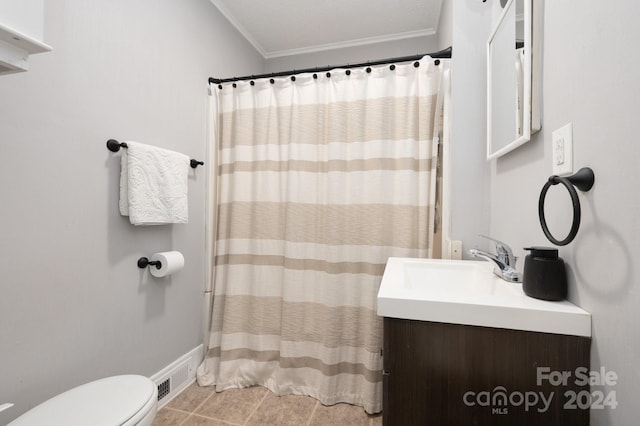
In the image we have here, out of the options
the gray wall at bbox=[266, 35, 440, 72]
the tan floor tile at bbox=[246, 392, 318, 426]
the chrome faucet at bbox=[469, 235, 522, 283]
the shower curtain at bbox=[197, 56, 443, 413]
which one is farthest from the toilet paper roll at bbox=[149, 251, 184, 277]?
the gray wall at bbox=[266, 35, 440, 72]

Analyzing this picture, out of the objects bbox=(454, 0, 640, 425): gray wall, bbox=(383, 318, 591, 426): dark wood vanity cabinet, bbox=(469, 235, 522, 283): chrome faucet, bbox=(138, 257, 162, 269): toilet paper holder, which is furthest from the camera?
bbox=(138, 257, 162, 269): toilet paper holder

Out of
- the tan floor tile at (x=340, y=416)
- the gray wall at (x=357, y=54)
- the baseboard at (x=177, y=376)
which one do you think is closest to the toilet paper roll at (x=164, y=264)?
the baseboard at (x=177, y=376)

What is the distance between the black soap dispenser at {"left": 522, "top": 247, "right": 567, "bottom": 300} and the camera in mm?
702

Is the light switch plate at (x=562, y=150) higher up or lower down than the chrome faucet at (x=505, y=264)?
higher up

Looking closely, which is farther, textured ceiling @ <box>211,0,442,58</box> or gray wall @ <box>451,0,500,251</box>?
textured ceiling @ <box>211,0,442,58</box>

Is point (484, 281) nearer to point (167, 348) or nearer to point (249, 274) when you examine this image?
point (249, 274)

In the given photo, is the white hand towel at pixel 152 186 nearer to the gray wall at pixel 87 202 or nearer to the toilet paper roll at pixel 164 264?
the gray wall at pixel 87 202

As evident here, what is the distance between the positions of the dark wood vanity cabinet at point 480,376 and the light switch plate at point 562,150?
415 millimetres

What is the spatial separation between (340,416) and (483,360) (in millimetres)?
1151

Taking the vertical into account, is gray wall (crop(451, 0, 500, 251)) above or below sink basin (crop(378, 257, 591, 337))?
above

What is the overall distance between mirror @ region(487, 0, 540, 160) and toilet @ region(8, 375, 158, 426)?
5.09 feet

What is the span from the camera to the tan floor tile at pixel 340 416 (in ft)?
4.71

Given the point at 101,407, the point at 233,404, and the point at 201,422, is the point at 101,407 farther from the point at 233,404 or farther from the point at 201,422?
the point at 233,404

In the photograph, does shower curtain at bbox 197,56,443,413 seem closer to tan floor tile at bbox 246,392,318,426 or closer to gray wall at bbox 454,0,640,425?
tan floor tile at bbox 246,392,318,426
